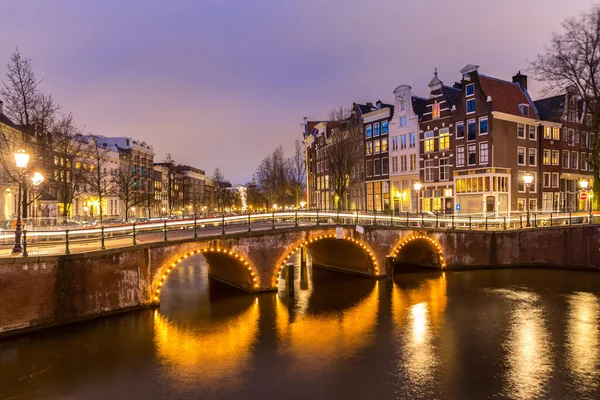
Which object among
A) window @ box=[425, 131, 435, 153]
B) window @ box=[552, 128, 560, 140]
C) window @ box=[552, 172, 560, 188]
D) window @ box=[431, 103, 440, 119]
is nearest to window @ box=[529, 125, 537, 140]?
window @ box=[552, 128, 560, 140]

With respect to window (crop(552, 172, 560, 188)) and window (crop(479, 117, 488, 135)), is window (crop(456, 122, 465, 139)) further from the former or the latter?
window (crop(552, 172, 560, 188))

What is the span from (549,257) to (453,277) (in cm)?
818

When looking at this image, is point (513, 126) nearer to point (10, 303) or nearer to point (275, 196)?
point (275, 196)

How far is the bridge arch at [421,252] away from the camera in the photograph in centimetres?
2959

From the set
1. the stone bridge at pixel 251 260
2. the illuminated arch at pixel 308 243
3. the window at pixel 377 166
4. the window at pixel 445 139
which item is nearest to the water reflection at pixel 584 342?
the stone bridge at pixel 251 260

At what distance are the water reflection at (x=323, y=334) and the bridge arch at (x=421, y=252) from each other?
7.61 meters

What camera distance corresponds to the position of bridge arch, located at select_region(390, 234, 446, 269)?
1165 inches

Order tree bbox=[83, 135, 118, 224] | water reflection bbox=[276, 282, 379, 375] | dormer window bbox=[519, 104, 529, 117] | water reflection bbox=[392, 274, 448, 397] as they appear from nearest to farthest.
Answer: water reflection bbox=[392, 274, 448, 397], water reflection bbox=[276, 282, 379, 375], tree bbox=[83, 135, 118, 224], dormer window bbox=[519, 104, 529, 117]

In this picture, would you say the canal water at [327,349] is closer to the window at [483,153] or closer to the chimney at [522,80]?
the window at [483,153]

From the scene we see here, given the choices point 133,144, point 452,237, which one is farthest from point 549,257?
point 133,144

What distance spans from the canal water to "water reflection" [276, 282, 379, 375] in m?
0.05

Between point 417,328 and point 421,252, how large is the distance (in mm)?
15828

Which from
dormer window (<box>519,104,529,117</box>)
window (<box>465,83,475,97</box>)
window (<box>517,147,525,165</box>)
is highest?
window (<box>465,83,475,97</box>)

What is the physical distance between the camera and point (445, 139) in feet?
150
